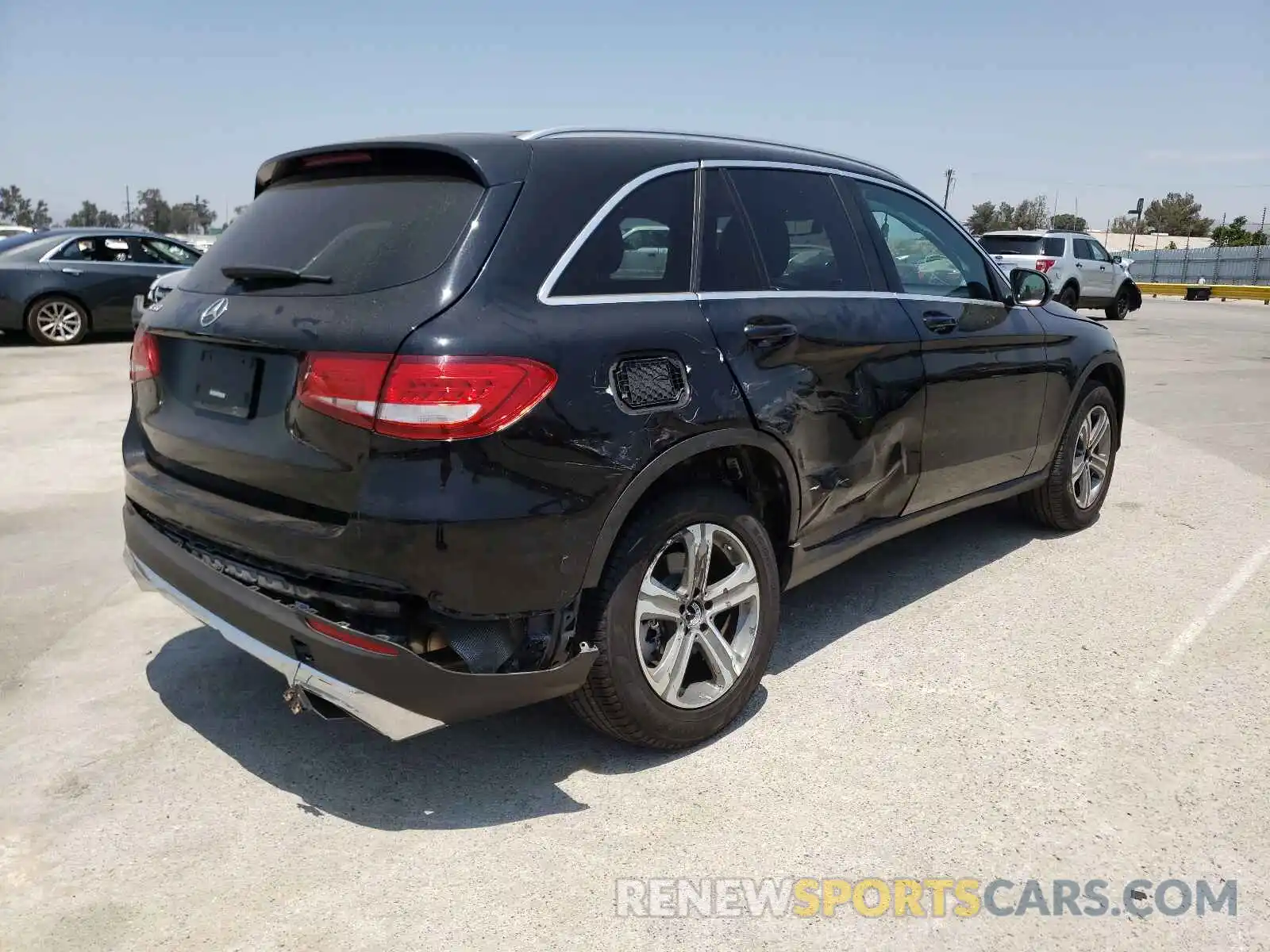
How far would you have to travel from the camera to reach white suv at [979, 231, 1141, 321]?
19.4 metres

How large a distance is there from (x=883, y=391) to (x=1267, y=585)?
2.31 metres

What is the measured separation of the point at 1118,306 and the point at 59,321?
768 inches

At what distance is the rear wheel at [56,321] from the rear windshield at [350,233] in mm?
11722

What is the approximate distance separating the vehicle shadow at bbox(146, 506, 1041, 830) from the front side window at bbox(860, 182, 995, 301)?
1.43m

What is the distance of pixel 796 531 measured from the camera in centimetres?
345

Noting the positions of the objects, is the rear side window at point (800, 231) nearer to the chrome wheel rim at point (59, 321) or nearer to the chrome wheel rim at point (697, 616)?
the chrome wheel rim at point (697, 616)

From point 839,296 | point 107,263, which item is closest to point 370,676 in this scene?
point 839,296

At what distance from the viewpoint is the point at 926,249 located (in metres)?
4.27

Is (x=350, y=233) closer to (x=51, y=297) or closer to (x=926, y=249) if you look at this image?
(x=926, y=249)

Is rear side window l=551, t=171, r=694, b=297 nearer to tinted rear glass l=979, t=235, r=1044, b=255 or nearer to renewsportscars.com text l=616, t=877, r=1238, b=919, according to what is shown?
renewsportscars.com text l=616, t=877, r=1238, b=919

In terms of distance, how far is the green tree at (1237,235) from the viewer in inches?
2500

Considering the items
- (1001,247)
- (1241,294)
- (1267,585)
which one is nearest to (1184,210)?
(1241,294)

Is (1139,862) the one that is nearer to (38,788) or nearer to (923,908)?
(923,908)

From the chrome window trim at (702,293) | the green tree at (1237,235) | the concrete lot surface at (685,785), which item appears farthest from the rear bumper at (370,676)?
the green tree at (1237,235)
